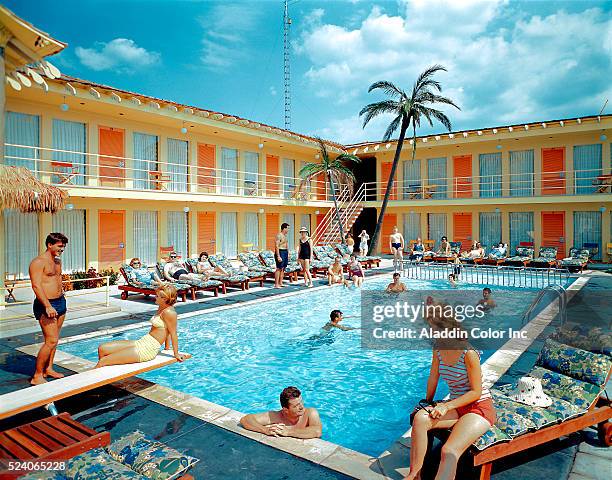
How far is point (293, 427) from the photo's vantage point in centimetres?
403

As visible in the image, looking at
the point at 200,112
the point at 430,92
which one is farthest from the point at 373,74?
the point at 200,112

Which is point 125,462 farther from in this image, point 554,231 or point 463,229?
point 463,229

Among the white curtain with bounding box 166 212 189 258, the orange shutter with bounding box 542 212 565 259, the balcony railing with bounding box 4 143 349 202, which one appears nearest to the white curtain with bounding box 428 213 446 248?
the orange shutter with bounding box 542 212 565 259

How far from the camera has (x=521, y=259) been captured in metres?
16.9

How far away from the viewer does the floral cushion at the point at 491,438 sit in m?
3.05

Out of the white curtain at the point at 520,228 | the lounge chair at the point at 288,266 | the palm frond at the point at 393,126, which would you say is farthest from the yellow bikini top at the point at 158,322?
the white curtain at the point at 520,228

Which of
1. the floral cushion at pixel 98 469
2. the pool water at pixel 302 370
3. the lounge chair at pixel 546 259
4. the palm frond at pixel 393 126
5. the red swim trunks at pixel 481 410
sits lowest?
the pool water at pixel 302 370

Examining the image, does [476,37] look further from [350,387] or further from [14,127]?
[14,127]

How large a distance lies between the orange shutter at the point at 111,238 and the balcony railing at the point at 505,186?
13311 millimetres

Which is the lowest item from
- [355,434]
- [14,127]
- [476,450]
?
[355,434]

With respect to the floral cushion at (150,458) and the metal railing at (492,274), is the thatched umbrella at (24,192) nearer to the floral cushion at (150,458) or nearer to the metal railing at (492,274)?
the floral cushion at (150,458)

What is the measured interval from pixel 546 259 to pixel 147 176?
16.0 meters

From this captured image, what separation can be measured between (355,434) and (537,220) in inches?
747

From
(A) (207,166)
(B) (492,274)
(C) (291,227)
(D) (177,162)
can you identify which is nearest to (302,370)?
(B) (492,274)
